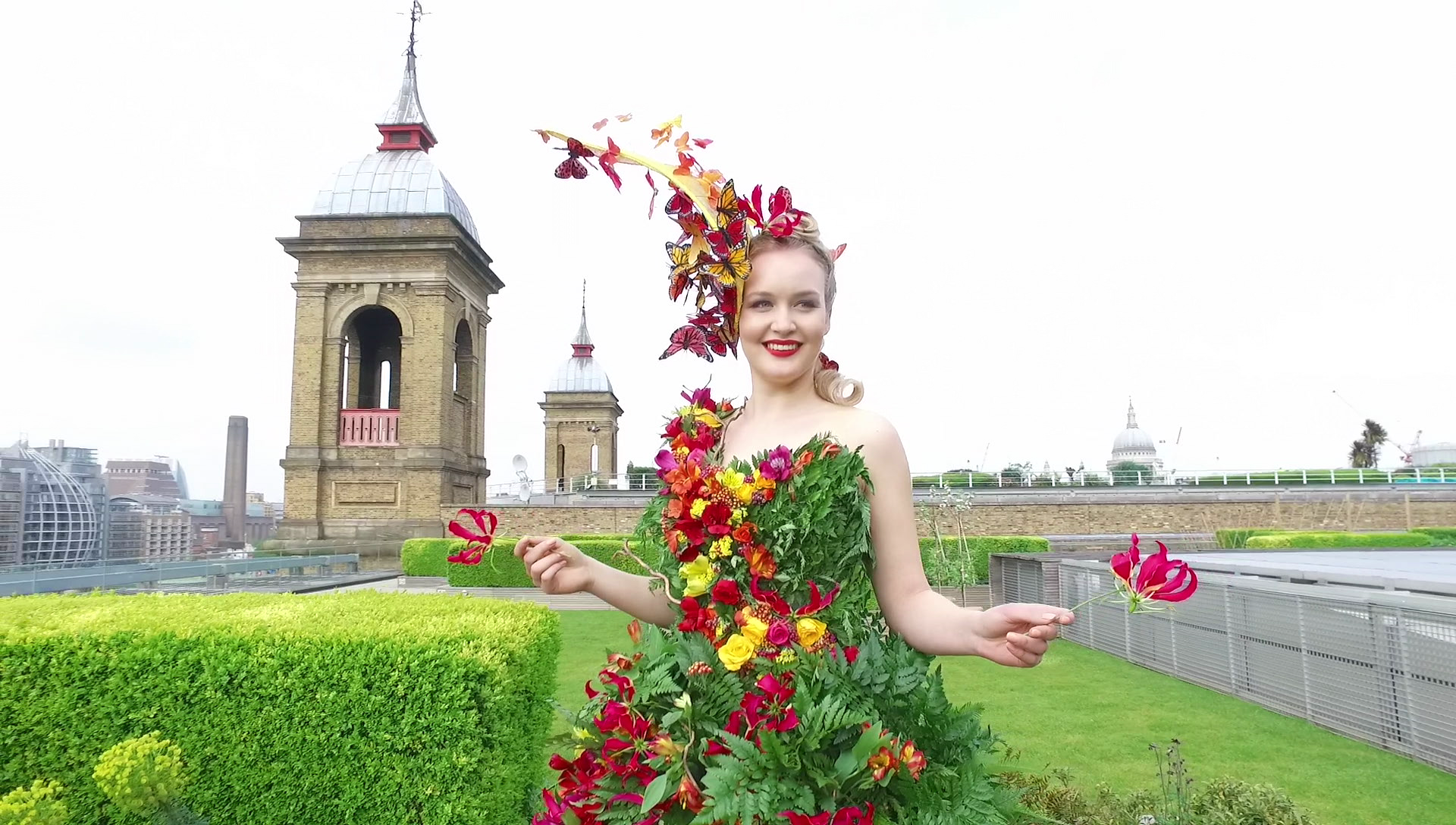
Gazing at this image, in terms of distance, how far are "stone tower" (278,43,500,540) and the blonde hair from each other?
797 inches

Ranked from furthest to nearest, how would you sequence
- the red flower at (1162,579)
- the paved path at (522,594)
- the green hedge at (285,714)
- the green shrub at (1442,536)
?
the green shrub at (1442,536), the paved path at (522,594), the green hedge at (285,714), the red flower at (1162,579)

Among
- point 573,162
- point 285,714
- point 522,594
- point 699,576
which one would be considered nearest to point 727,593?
point 699,576

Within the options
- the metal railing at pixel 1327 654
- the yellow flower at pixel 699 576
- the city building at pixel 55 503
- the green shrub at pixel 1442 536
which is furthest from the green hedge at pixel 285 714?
the green shrub at pixel 1442 536

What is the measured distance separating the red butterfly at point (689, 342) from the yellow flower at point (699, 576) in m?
0.76

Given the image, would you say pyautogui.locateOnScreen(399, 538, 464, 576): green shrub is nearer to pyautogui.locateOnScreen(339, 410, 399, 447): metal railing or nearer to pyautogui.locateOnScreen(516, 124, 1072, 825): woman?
pyautogui.locateOnScreen(339, 410, 399, 447): metal railing

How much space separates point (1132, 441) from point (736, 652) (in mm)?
87747

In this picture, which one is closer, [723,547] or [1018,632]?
[1018,632]

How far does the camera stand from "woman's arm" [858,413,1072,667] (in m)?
1.93

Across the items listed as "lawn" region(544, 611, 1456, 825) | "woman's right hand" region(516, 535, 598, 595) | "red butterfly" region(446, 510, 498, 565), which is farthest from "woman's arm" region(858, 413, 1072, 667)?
"lawn" region(544, 611, 1456, 825)

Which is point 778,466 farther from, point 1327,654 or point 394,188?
point 394,188

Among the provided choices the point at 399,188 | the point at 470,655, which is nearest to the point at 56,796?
the point at 470,655

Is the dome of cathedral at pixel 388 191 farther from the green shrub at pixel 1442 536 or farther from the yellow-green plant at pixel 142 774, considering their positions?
the green shrub at pixel 1442 536

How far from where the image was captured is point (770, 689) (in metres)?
1.75

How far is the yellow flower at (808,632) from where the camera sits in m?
1.89
